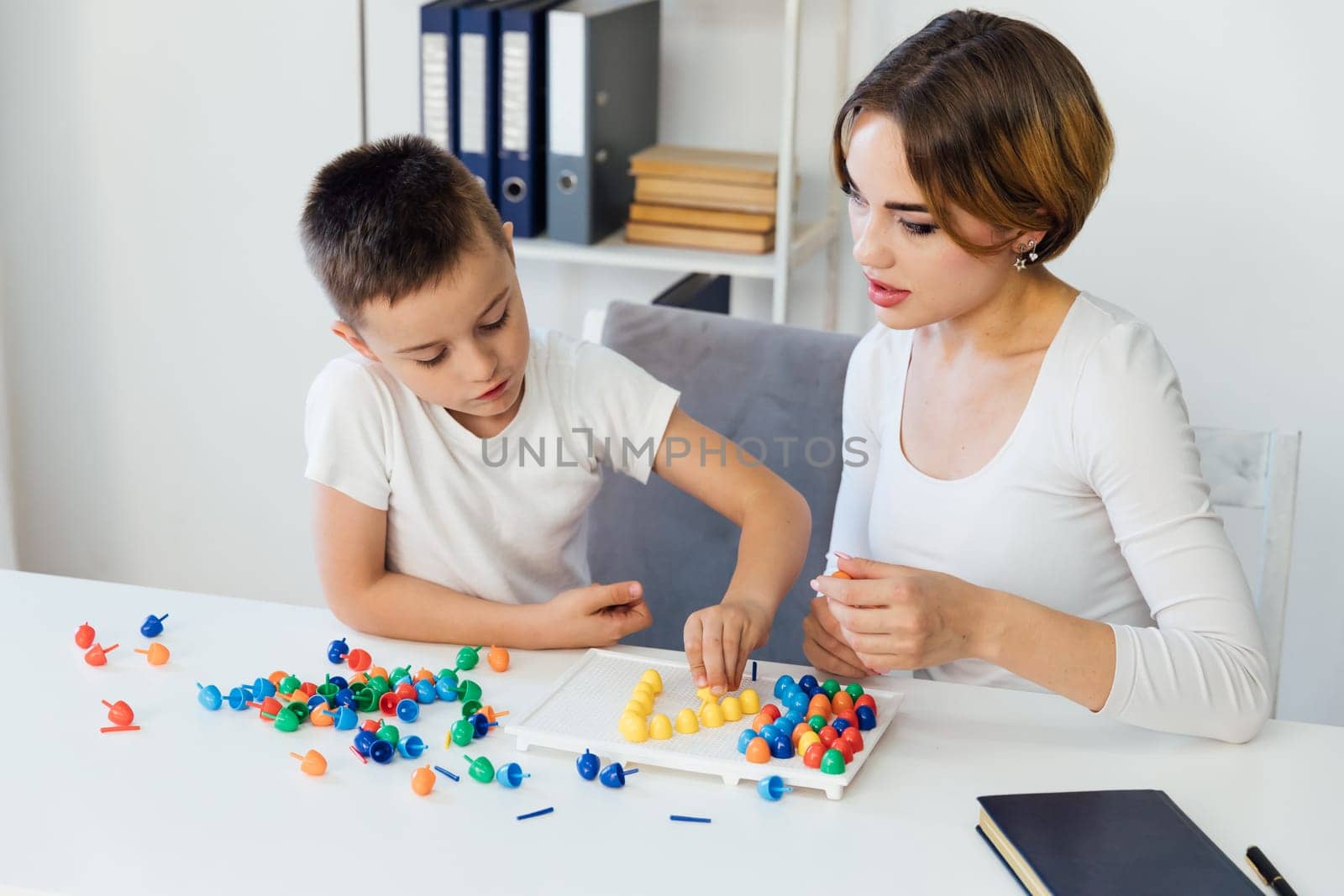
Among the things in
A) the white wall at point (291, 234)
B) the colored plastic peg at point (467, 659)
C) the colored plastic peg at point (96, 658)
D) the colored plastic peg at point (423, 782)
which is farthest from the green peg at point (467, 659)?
the white wall at point (291, 234)

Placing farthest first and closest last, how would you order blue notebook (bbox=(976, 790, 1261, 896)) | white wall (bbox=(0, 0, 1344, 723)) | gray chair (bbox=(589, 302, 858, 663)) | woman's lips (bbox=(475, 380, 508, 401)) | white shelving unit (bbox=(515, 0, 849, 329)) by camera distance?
1. white wall (bbox=(0, 0, 1344, 723))
2. white shelving unit (bbox=(515, 0, 849, 329))
3. gray chair (bbox=(589, 302, 858, 663))
4. woman's lips (bbox=(475, 380, 508, 401))
5. blue notebook (bbox=(976, 790, 1261, 896))

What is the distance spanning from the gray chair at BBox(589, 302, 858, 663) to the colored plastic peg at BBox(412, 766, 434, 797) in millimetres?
801

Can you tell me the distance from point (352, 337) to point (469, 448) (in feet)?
0.59

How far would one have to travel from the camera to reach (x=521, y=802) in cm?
97

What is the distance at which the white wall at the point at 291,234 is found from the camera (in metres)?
2.14

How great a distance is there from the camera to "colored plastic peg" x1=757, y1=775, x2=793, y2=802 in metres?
0.97

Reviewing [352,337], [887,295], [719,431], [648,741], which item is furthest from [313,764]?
[719,431]

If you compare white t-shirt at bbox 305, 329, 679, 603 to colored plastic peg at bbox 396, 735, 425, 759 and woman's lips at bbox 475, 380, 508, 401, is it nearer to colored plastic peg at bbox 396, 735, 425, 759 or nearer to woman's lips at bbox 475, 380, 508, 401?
woman's lips at bbox 475, 380, 508, 401

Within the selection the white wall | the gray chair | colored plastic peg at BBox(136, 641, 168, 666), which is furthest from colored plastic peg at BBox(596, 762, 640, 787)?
the white wall

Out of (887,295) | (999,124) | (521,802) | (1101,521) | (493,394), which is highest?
(999,124)

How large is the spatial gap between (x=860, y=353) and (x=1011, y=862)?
2.45ft

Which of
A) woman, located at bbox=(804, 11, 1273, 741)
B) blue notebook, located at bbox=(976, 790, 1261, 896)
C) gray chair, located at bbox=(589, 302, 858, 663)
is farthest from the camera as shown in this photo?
gray chair, located at bbox=(589, 302, 858, 663)

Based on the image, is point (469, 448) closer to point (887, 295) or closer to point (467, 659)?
point (467, 659)

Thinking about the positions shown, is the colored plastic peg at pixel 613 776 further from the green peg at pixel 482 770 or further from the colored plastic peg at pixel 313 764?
the colored plastic peg at pixel 313 764
